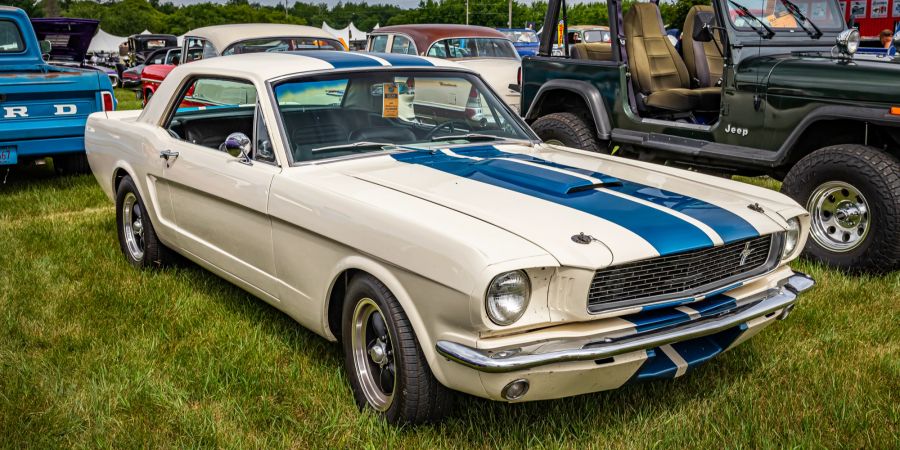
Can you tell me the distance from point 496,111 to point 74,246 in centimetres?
334

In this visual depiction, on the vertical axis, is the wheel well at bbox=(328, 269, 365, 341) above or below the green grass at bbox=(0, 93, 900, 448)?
above

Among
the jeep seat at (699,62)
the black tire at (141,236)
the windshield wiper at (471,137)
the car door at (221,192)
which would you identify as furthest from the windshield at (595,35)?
the windshield wiper at (471,137)

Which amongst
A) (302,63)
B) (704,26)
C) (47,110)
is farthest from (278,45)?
(302,63)

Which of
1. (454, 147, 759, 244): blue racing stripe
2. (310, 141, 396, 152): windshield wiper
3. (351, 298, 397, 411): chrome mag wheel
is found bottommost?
(351, 298, 397, 411): chrome mag wheel

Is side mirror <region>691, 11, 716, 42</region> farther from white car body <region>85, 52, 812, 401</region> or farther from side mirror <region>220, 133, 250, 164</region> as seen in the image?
side mirror <region>220, 133, 250, 164</region>

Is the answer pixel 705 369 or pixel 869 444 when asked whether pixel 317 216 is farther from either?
pixel 869 444

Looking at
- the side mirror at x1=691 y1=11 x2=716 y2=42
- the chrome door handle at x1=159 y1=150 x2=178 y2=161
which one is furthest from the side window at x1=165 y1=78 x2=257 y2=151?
the side mirror at x1=691 y1=11 x2=716 y2=42

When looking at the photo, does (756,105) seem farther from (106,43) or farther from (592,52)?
(106,43)

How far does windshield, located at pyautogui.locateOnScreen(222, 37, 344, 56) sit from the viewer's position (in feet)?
34.0

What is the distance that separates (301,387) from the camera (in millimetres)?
3607

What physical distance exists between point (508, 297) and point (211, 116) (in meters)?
3.26

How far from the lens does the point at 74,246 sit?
19.6 ft

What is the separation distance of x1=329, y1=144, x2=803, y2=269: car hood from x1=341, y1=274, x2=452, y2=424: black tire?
0.42m

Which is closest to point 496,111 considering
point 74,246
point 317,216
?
point 317,216
